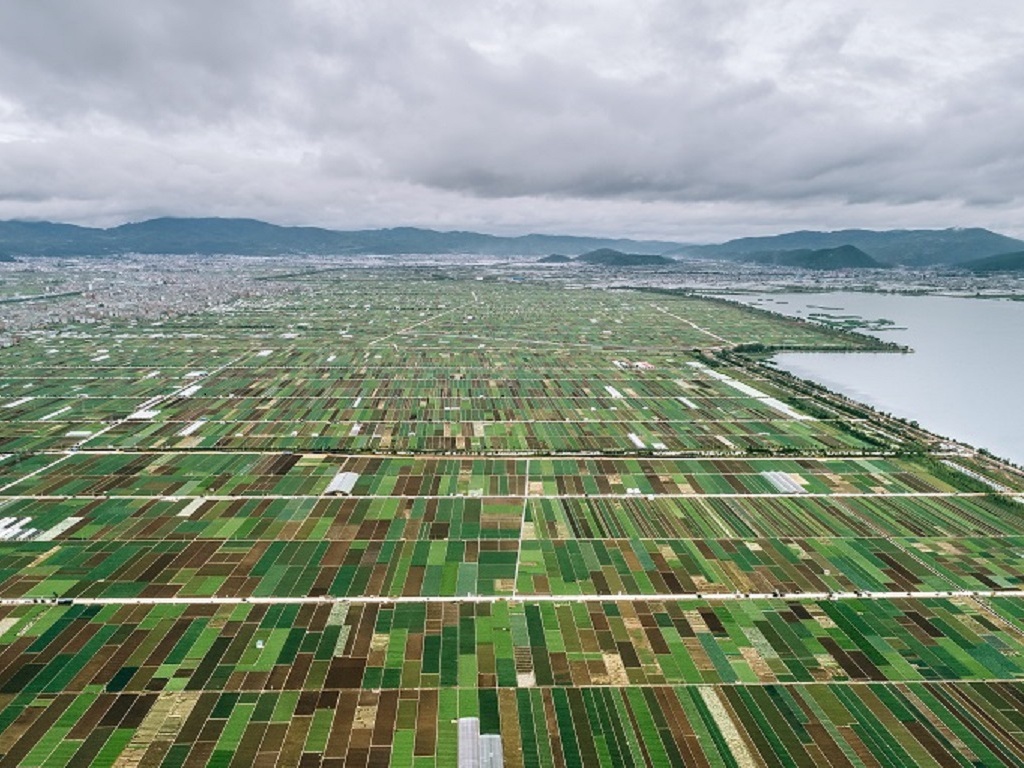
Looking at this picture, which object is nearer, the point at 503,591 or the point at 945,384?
the point at 503,591

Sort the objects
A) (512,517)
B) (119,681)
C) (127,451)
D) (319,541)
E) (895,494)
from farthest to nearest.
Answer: (127,451) → (895,494) → (512,517) → (319,541) → (119,681)

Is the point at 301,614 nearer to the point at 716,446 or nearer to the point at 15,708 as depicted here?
the point at 15,708

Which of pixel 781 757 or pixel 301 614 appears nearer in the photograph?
pixel 781 757

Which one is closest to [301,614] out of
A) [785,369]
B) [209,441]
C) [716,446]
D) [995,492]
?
[209,441]

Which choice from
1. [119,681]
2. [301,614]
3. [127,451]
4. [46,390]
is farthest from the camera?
[46,390]

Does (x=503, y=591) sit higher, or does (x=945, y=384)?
(x=945, y=384)

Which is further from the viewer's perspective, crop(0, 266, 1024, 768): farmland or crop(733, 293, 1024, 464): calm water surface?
crop(733, 293, 1024, 464): calm water surface

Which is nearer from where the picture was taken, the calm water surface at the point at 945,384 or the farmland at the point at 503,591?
the farmland at the point at 503,591

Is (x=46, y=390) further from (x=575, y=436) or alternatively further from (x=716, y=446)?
(x=716, y=446)
